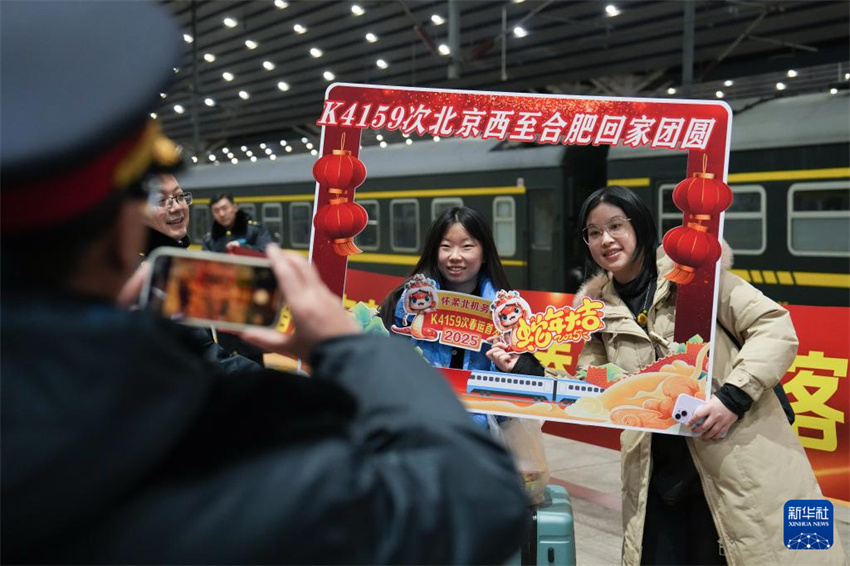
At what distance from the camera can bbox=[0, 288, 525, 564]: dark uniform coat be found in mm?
704

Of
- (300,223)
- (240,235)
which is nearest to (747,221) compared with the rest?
(240,235)

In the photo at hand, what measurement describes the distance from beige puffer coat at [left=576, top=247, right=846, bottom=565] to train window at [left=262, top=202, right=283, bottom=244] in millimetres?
12996

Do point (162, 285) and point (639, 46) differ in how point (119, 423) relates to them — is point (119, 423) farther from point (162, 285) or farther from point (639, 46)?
point (639, 46)

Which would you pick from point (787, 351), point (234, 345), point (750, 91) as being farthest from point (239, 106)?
point (787, 351)

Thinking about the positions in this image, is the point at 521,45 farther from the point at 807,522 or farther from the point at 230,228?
the point at 807,522

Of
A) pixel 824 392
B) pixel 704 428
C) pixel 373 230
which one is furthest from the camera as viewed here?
pixel 373 230

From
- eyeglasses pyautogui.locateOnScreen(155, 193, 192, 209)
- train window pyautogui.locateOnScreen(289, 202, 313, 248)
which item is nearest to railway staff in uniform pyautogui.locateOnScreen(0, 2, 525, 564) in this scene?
eyeglasses pyautogui.locateOnScreen(155, 193, 192, 209)

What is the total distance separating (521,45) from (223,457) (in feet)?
70.2

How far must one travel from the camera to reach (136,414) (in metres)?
0.72

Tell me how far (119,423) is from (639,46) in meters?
20.6

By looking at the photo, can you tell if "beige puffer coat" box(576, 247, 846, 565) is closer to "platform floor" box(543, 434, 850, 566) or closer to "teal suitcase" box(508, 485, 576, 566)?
"teal suitcase" box(508, 485, 576, 566)

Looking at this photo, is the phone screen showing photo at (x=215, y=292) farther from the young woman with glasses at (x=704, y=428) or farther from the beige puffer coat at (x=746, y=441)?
the beige puffer coat at (x=746, y=441)

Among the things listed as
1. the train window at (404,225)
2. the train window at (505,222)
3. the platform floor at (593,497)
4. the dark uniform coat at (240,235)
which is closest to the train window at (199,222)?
the train window at (404,225)

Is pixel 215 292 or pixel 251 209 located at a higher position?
pixel 251 209
